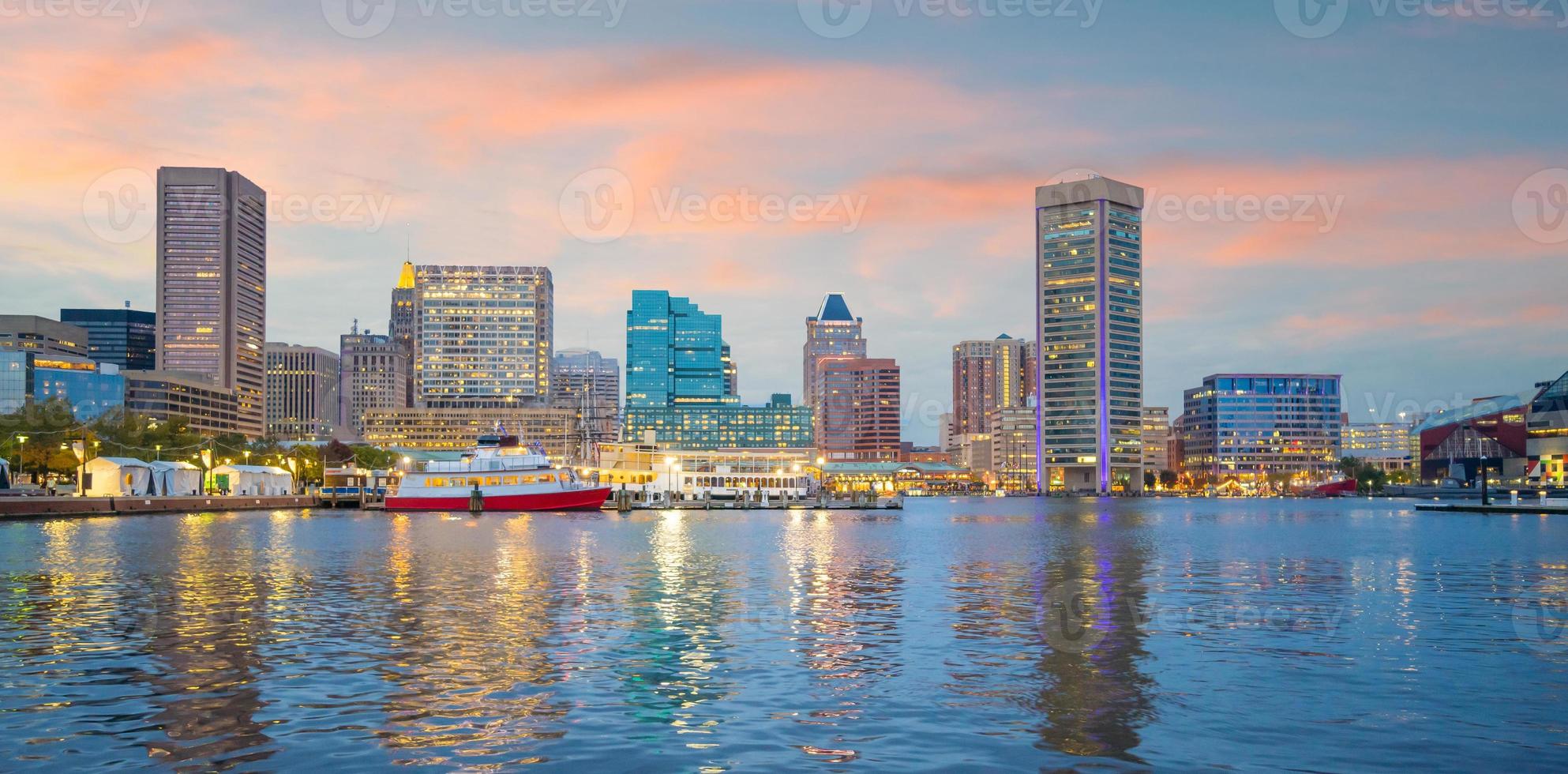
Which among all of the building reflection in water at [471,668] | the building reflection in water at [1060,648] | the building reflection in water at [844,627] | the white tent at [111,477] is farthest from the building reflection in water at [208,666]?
the white tent at [111,477]

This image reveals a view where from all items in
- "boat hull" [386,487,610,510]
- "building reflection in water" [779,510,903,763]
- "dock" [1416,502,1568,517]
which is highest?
"building reflection in water" [779,510,903,763]

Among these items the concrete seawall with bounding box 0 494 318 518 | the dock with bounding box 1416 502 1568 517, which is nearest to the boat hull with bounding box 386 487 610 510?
the concrete seawall with bounding box 0 494 318 518

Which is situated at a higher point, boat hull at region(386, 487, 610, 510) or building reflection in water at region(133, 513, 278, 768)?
building reflection in water at region(133, 513, 278, 768)

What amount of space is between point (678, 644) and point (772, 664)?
4.13m

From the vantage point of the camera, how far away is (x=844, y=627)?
3784cm

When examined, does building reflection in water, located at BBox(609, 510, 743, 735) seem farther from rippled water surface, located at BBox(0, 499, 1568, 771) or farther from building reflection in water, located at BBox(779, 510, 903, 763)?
building reflection in water, located at BBox(779, 510, 903, 763)

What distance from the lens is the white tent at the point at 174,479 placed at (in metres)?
149

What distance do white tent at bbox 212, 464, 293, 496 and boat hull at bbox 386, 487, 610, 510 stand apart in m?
33.3

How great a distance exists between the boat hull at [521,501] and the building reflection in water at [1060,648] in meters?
94.9

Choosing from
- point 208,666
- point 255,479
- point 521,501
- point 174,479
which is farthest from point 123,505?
point 208,666

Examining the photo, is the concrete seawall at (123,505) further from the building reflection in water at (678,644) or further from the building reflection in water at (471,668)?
the building reflection in water at (678,644)

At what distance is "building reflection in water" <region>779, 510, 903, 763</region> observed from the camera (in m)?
24.7

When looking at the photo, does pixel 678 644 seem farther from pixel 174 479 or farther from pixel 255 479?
pixel 255 479

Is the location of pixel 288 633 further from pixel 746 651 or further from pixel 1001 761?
pixel 1001 761
